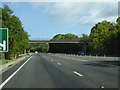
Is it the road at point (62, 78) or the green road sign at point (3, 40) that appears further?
the green road sign at point (3, 40)

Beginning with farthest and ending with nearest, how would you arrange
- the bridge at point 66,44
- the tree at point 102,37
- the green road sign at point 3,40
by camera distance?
1. the bridge at point 66,44
2. the tree at point 102,37
3. the green road sign at point 3,40

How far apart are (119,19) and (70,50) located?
68906 mm

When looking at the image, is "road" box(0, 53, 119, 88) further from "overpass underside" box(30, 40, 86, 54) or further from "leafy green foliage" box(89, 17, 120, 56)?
"overpass underside" box(30, 40, 86, 54)

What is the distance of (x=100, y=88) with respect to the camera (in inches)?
569

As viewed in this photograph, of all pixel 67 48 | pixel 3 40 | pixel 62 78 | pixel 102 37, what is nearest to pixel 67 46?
pixel 67 48

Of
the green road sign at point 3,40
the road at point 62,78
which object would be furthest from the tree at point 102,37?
the green road sign at point 3,40

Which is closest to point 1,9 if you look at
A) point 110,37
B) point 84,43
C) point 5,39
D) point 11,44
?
point 11,44

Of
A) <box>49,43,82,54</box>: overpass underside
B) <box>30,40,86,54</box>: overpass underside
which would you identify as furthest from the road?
<box>49,43,82,54</box>: overpass underside

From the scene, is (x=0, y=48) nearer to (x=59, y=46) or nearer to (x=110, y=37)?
(x=110, y=37)

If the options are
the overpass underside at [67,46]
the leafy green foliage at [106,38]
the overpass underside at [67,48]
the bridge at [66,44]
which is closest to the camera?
the leafy green foliage at [106,38]

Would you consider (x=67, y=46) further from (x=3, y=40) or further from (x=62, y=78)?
(x=62, y=78)

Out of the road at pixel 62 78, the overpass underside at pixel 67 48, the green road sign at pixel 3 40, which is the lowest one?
the road at pixel 62 78

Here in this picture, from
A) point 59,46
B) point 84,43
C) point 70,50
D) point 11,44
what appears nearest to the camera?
point 11,44

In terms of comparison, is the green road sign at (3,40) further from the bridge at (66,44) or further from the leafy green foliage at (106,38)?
the bridge at (66,44)
